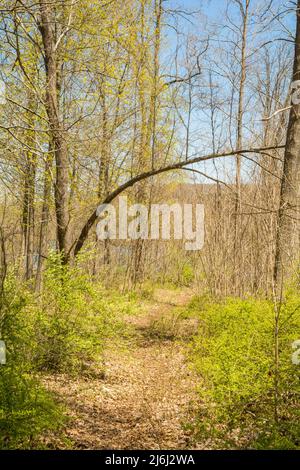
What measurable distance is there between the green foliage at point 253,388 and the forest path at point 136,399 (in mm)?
319

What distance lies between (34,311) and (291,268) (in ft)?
12.7

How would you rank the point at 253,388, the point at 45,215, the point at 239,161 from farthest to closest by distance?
the point at 45,215
the point at 239,161
the point at 253,388

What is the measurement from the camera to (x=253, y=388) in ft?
11.8

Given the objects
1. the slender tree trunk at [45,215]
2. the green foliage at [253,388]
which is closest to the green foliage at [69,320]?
the green foliage at [253,388]

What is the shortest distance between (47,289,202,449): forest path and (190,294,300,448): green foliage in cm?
32

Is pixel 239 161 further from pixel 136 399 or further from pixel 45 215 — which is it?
pixel 136 399

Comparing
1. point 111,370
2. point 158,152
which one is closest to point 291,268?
point 111,370

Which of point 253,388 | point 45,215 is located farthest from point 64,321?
point 45,215

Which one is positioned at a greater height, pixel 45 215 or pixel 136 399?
pixel 45 215

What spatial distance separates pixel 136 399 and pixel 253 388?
4.84ft

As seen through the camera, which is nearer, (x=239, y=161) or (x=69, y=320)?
(x=69, y=320)
